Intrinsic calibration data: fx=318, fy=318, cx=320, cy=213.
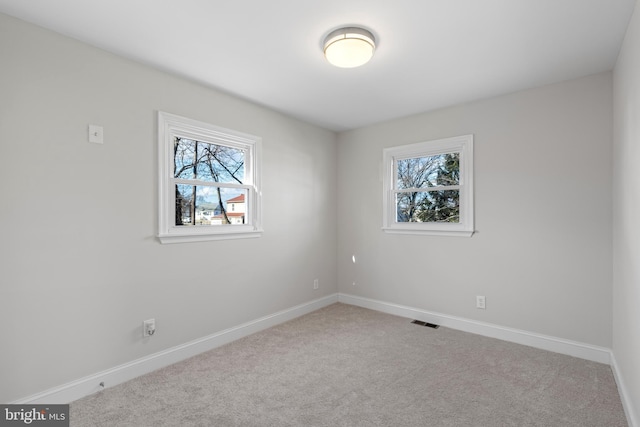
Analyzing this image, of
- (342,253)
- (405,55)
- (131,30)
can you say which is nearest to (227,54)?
(131,30)

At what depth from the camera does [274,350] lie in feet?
9.57

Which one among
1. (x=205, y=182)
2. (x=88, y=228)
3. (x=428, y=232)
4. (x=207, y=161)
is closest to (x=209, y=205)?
(x=205, y=182)

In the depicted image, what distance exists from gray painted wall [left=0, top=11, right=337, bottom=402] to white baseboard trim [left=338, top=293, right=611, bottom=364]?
1813 mm

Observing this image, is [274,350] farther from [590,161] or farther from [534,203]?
[590,161]

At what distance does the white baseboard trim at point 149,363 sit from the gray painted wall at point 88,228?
0.16 ft

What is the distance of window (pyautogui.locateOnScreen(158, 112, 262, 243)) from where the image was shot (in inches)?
106

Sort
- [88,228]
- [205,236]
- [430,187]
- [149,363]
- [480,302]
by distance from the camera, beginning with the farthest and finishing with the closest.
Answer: [430,187] < [480,302] < [205,236] < [149,363] < [88,228]

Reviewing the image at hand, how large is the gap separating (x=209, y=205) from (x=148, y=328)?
1.17m

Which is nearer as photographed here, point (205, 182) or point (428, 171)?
point (205, 182)

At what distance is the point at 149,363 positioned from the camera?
8.25 feet

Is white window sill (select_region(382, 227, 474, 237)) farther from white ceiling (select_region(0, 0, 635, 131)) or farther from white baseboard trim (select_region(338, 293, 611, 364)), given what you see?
white ceiling (select_region(0, 0, 635, 131))

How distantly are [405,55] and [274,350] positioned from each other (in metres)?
2.71

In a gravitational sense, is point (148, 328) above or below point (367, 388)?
above

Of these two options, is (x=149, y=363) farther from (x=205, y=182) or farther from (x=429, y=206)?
(x=429, y=206)
